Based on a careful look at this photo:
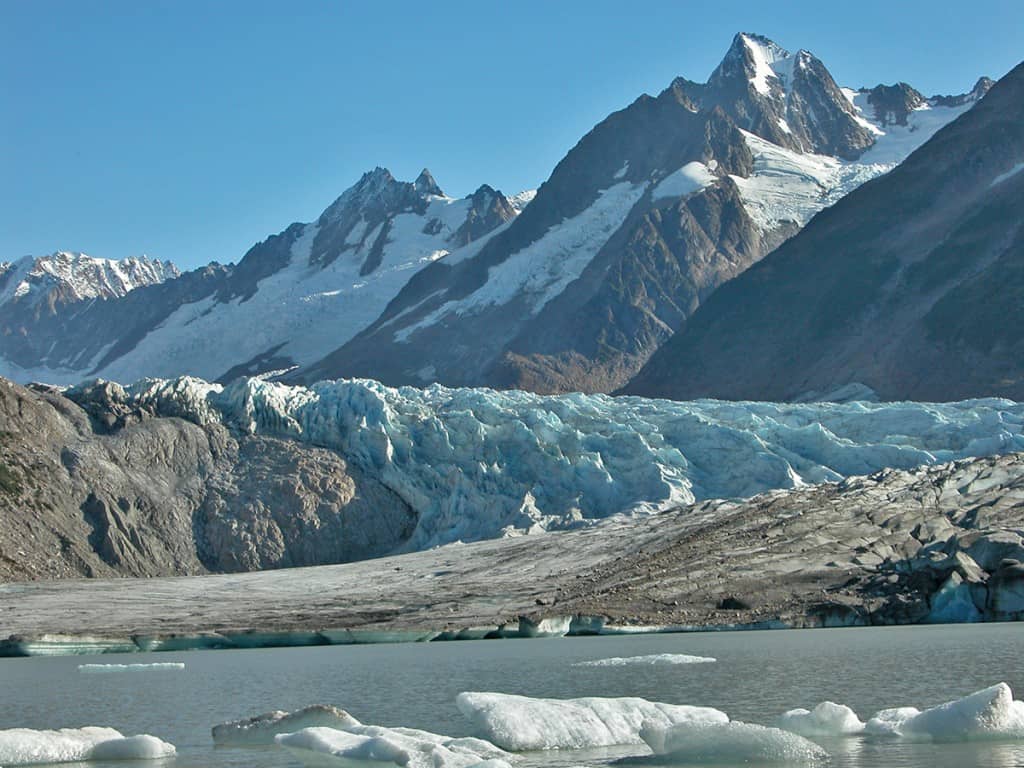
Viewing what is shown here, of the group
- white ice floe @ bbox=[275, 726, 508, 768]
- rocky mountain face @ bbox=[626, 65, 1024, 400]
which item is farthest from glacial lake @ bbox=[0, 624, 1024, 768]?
A: rocky mountain face @ bbox=[626, 65, 1024, 400]

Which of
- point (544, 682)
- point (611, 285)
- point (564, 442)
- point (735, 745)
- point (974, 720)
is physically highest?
point (611, 285)

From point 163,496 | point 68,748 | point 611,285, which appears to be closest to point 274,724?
point 68,748

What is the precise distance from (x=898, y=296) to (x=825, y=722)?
113m

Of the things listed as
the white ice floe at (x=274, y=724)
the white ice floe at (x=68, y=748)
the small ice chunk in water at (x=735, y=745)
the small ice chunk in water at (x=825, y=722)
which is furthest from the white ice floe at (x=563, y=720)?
the white ice floe at (x=68, y=748)

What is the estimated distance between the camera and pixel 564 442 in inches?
2852

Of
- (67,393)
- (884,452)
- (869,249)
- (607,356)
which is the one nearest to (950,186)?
(869,249)

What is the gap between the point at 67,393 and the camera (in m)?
76.4

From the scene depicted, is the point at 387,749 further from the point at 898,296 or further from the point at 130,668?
the point at 898,296

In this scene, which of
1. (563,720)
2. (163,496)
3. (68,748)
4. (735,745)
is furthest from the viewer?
(163,496)

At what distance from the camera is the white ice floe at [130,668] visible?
1549 inches

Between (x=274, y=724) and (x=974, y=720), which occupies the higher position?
(x=274, y=724)

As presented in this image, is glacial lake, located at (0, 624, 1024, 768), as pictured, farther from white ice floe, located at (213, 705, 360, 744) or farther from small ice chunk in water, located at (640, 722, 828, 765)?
small ice chunk in water, located at (640, 722, 828, 765)

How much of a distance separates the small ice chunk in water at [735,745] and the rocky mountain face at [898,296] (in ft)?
303

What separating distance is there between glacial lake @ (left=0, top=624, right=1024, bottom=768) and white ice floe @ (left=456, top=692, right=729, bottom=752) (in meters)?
0.33
